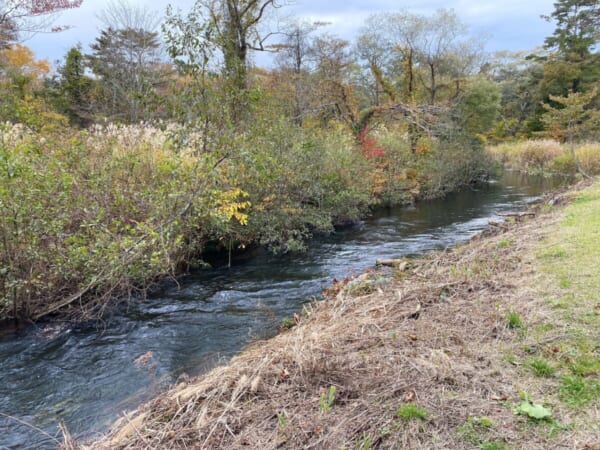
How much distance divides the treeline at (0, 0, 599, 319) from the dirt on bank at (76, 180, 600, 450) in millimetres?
2670

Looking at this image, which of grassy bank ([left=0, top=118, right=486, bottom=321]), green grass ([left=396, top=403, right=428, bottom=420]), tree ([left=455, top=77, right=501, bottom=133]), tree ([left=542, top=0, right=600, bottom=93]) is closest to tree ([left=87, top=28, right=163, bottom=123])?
grassy bank ([left=0, top=118, right=486, bottom=321])

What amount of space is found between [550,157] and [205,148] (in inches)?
970

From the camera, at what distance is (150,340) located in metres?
5.22

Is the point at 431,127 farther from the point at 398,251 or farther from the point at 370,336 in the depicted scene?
the point at 370,336

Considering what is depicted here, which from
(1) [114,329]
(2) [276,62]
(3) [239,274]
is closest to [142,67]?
(2) [276,62]

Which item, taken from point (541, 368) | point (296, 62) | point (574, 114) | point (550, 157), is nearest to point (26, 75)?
point (296, 62)

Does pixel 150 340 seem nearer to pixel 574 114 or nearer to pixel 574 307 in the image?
pixel 574 307

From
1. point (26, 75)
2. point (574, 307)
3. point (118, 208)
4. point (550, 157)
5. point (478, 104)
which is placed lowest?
point (574, 307)

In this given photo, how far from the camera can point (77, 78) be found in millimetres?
23469

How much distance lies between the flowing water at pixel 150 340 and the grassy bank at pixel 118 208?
460 mm

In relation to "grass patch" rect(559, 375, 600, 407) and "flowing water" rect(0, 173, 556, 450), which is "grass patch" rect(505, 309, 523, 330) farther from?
"flowing water" rect(0, 173, 556, 450)

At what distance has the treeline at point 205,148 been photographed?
5.25 m

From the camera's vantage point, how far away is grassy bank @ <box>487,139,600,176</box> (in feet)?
62.7

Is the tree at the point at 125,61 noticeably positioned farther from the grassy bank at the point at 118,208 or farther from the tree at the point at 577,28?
the tree at the point at 577,28
